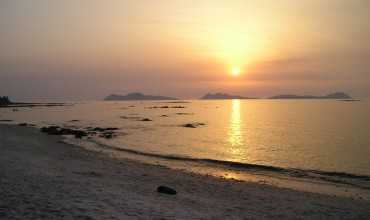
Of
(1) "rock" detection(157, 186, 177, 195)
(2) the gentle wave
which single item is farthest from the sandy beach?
(2) the gentle wave

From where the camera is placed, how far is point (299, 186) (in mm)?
22172

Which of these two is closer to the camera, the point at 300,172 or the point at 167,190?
the point at 167,190

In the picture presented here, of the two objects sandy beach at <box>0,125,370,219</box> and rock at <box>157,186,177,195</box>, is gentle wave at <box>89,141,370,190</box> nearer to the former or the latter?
sandy beach at <box>0,125,370,219</box>

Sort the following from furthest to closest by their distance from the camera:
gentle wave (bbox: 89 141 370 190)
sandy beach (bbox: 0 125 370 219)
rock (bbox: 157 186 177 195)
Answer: gentle wave (bbox: 89 141 370 190)
rock (bbox: 157 186 177 195)
sandy beach (bbox: 0 125 370 219)

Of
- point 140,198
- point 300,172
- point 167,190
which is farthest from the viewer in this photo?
point 300,172

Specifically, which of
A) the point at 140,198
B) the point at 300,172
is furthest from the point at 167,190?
the point at 300,172

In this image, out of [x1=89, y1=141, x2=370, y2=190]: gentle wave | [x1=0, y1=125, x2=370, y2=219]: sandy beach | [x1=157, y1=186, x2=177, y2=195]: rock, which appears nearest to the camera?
[x1=0, y1=125, x2=370, y2=219]: sandy beach

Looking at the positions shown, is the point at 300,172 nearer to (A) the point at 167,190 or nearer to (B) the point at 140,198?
(A) the point at 167,190

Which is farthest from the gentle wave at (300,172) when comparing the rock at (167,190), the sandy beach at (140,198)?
the rock at (167,190)

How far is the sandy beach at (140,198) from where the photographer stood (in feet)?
40.2

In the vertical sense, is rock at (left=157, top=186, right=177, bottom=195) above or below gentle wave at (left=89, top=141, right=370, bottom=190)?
above

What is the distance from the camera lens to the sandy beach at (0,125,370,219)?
483 inches

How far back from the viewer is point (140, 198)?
1527 cm

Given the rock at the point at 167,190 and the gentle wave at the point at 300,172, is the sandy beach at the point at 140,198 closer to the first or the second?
the rock at the point at 167,190
